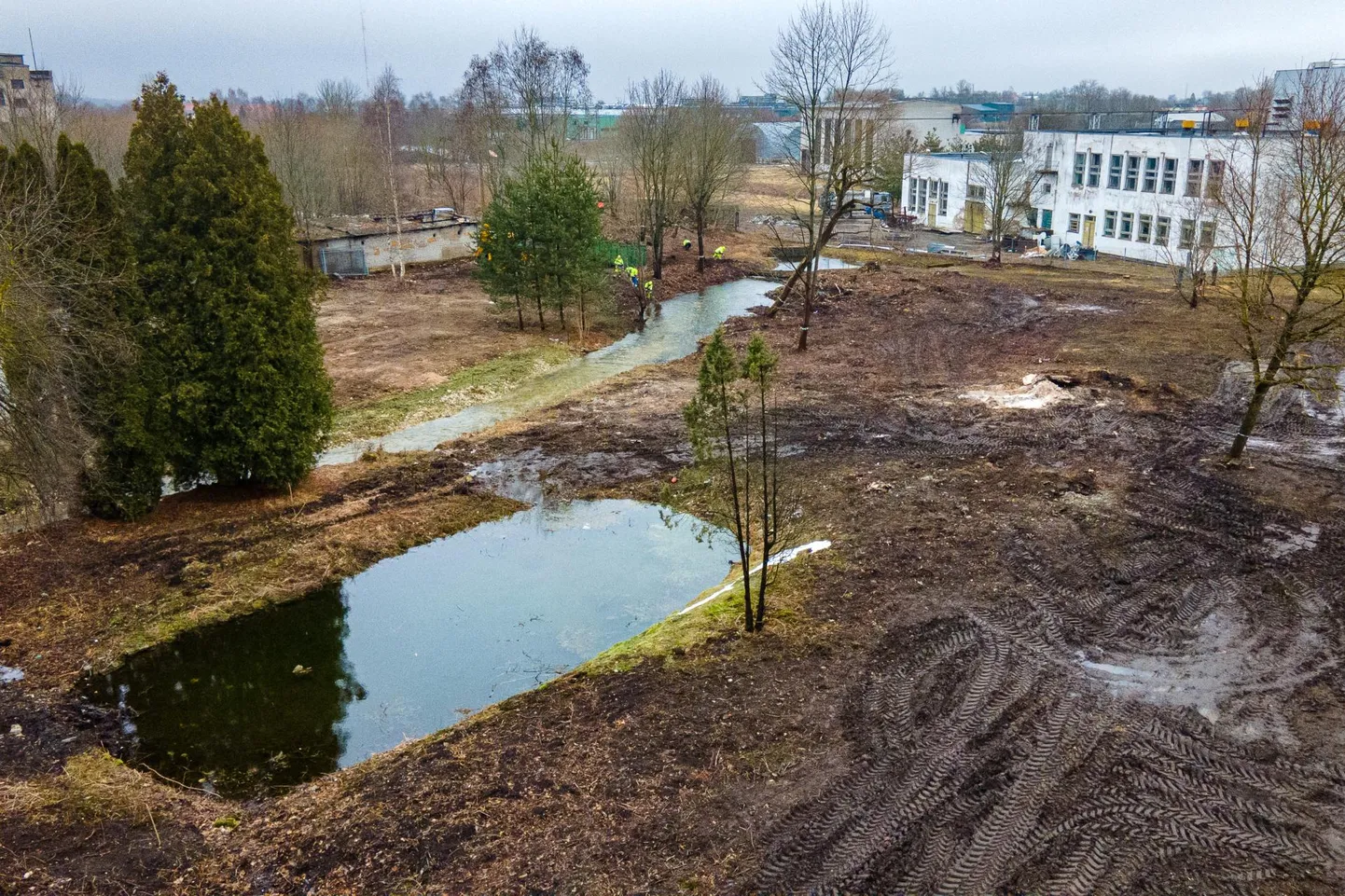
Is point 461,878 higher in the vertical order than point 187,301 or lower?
lower

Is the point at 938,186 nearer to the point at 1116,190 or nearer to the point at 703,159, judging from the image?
the point at 1116,190

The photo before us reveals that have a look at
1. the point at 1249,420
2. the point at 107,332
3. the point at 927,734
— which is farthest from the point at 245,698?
the point at 1249,420

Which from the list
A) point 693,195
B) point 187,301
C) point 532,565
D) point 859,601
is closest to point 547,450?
point 532,565

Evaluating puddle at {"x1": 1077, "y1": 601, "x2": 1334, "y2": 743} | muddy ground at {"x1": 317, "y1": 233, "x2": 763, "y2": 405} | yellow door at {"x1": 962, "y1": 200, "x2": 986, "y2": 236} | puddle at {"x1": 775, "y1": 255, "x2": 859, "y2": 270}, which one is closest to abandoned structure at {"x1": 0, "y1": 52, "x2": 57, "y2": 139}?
muddy ground at {"x1": 317, "y1": 233, "x2": 763, "y2": 405}

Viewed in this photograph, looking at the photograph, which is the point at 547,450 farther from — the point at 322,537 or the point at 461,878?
the point at 461,878

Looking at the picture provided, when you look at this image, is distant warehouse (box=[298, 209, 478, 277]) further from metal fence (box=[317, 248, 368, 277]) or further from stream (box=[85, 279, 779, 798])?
stream (box=[85, 279, 779, 798])

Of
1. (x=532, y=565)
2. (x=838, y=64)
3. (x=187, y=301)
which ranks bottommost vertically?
(x=532, y=565)

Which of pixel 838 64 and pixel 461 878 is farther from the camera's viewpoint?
pixel 838 64
